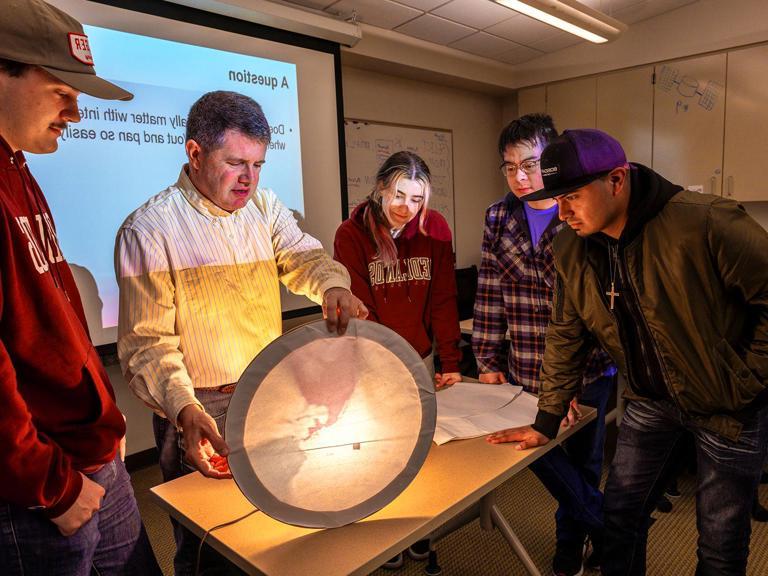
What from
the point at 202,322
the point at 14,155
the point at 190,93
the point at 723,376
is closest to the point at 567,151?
the point at 723,376

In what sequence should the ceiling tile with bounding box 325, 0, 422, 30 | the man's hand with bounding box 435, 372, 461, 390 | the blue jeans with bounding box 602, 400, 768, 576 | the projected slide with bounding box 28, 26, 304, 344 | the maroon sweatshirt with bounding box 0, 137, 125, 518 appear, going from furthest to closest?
1. the ceiling tile with bounding box 325, 0, 422, 30
2. the projected slide with bounding box 28, 26, 304, 344
3. the man's hand with bounding box 435, 372, 461, 390
4. the blue jeans with bounding box 602, 400, 768, 576
5. the maroon sweatshirt with bounding box 0, 137, 125, 518

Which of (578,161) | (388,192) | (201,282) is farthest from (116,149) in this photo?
(578,161)

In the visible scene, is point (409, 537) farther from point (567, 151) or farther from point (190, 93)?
point (190, 93)

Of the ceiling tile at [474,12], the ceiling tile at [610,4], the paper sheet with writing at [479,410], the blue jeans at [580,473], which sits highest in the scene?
the ceiling tile at [610,4]

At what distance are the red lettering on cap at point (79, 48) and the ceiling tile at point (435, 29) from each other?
A: 124 inches

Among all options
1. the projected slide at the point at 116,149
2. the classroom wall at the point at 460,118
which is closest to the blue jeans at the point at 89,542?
the projected slide at the point at 116,149

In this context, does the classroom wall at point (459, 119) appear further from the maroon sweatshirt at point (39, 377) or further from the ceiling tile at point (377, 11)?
the maroon sweatshirt at point (39, 377)

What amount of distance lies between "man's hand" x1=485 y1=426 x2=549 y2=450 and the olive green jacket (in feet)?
0.09

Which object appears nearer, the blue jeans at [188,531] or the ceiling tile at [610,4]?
the blue jeans at [188,531]

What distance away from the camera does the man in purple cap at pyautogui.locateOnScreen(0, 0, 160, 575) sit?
0.76m

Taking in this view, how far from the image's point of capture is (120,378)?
9.25 feet

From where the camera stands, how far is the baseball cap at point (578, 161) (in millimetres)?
1251

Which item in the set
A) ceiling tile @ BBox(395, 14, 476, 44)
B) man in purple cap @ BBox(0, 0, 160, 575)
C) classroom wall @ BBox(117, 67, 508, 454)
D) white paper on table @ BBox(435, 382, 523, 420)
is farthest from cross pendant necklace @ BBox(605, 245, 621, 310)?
classroom wall @ BBox(117, 67, 508, 454)

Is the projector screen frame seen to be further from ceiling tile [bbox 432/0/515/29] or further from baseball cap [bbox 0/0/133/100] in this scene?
baseball cap [bbox 0/0/133/100]
